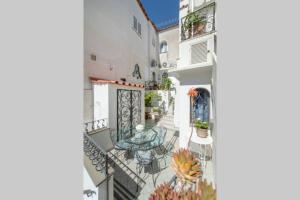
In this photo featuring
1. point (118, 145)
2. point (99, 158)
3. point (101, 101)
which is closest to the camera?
point (99, 158)

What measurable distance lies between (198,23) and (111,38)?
2617mm

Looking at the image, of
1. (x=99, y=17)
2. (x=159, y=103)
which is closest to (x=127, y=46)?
(x=99, y=17)

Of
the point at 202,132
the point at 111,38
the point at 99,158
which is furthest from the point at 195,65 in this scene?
the point at 111,38

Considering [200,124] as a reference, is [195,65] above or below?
above

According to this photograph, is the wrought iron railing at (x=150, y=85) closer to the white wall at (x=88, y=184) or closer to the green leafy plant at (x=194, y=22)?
the green leafy plant at (x=194, y=22)

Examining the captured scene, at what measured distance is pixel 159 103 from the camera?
22.5 ft

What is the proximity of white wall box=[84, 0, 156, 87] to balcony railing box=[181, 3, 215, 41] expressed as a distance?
216 cm

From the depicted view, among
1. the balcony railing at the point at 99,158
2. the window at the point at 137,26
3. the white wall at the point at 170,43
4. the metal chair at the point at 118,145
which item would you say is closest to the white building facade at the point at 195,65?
the metal chair at the point at 118,145

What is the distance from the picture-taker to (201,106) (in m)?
2.55

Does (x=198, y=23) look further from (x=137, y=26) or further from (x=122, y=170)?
(x=137, y=26)

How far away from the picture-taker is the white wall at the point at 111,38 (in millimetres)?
3119

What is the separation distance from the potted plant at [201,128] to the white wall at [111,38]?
251 centimetres

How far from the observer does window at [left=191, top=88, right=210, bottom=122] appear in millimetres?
2473

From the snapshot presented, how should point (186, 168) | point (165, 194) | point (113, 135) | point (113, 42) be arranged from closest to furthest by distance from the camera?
point (165, 194)
point (186, 168)
point (113, 135)
point (113, 42)
